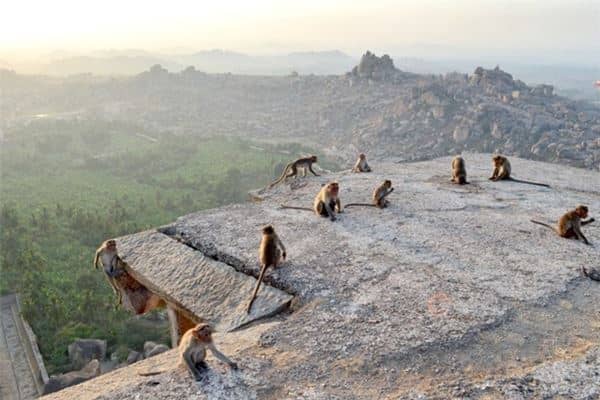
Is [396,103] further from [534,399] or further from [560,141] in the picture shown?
[534,399]

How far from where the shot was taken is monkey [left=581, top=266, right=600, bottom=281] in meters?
6.64

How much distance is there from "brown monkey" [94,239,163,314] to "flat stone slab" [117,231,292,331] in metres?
0.19

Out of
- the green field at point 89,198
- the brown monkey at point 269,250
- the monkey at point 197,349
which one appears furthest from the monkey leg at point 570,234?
the green field at point 89,198

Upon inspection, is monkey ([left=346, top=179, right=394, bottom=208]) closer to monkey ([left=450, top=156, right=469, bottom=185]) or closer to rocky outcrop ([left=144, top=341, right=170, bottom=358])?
monkey ([left=450, top=156, right=469, bottom=185])

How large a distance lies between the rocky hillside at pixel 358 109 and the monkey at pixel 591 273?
17148 mm

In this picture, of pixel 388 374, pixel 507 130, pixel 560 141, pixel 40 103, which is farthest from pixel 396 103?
pixel 40 103

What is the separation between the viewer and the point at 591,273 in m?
6.70

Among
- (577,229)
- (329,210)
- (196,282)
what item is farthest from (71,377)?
(577,229)

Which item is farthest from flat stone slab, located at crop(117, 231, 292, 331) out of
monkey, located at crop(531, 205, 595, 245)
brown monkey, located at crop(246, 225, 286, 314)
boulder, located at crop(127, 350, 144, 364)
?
boulder, located at crop(127, 350, 144, 364)

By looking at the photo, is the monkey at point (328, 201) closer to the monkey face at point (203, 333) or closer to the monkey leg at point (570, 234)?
the monkey leg at point (570, 234)

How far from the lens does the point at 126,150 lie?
2203 inches

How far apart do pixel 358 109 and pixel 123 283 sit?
59827 mm

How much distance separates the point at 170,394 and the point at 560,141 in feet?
130

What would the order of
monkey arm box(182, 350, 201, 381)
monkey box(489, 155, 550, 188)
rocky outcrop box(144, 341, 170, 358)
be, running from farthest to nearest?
1. rocky outcrop box(144, 341, 170, 358)
2. monkey box(489, 155, 550, 188)
3. monkey arm box(182, 350, 201, 381)
